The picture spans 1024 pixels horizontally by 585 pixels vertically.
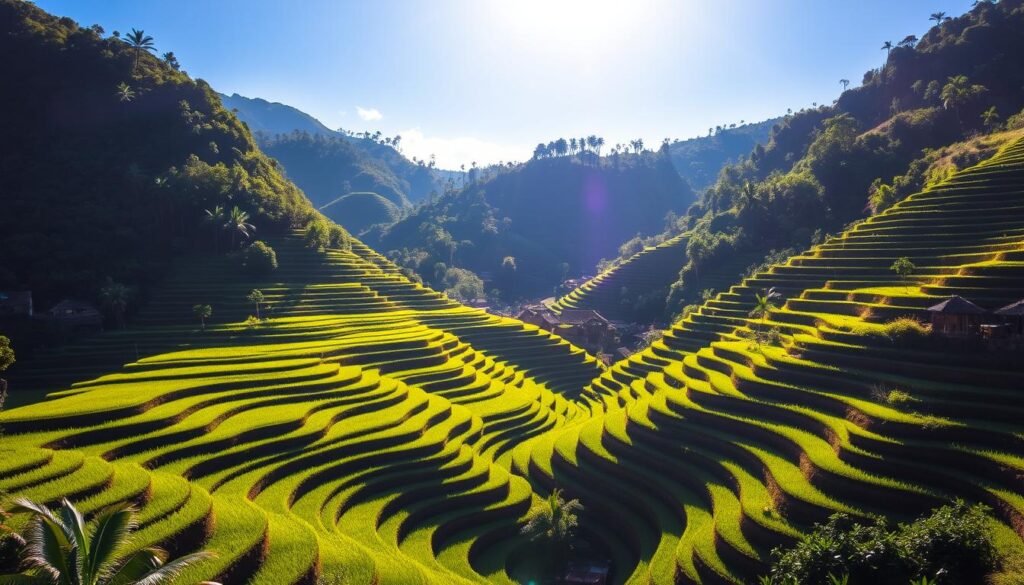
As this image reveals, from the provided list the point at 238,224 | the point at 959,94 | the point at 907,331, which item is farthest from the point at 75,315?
the point at 959,94

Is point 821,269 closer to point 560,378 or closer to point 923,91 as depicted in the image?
point 560,378

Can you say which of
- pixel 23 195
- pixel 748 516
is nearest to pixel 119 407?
pixel 748 516

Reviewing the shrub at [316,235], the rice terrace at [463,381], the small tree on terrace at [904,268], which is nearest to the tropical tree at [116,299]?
the rice terrace at [463,381]

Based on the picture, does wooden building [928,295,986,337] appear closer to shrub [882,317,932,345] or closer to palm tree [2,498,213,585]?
shrub [882,317,932,345]

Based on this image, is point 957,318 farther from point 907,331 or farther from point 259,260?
point 259,260

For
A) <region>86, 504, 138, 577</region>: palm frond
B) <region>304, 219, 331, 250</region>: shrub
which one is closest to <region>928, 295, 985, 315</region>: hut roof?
<region>86, 504, 138, 577</region>: palm frond

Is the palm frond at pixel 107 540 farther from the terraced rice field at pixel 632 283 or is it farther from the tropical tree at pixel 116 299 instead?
the terraced rice field at pixel 632 283
